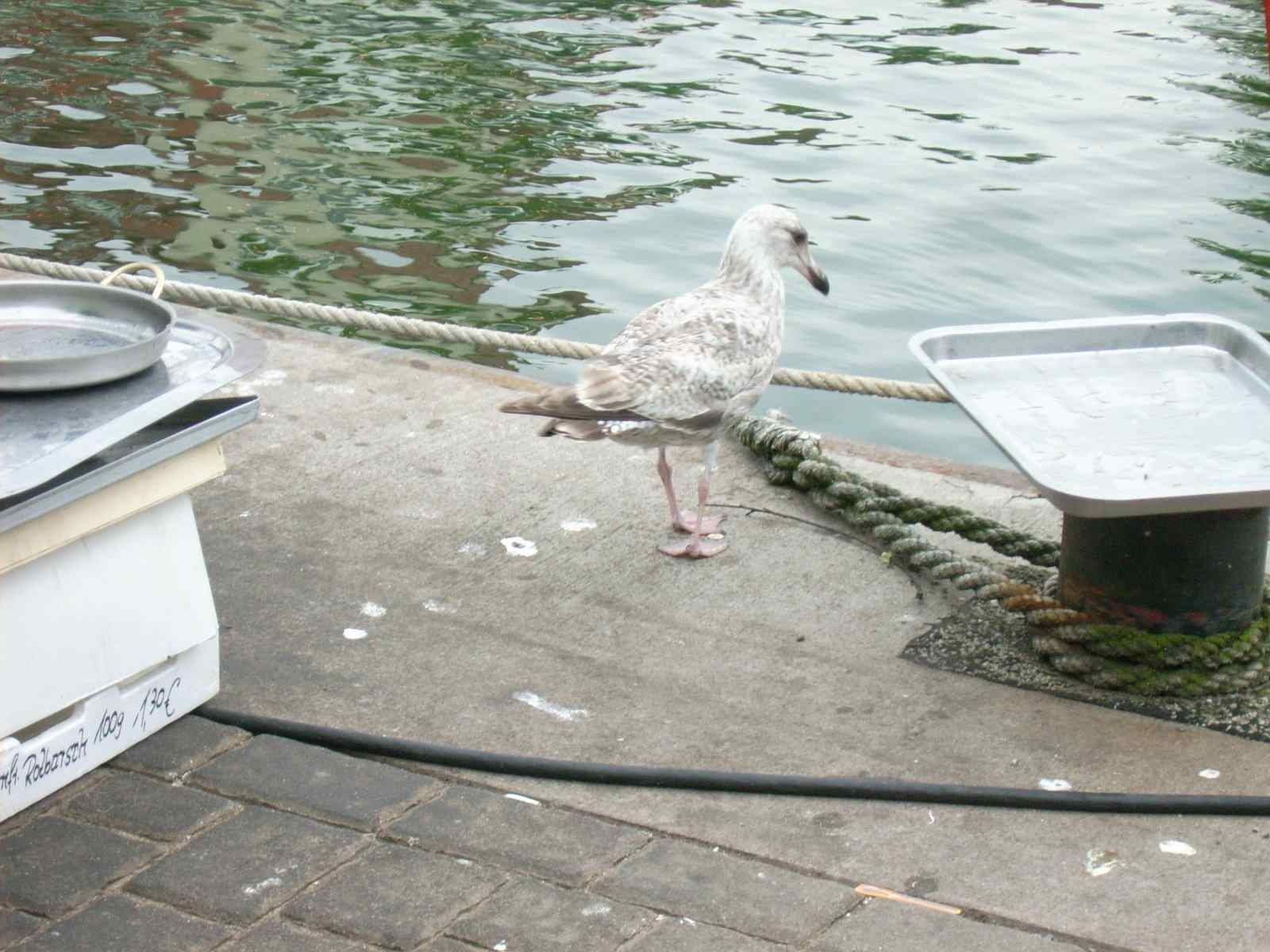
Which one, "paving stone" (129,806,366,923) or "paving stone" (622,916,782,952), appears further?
"paving stone" (129,806,366,923)

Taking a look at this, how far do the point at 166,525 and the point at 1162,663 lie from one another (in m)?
2.51

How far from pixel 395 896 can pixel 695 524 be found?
2.09 meters

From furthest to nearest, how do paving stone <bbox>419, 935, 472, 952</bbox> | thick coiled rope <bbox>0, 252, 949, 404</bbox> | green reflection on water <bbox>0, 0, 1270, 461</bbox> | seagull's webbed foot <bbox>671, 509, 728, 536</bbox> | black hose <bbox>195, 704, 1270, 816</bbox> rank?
green reflection on water <bbox>0, 0, 1270, 461</bbox>
thick coiled rope <bbox>0, 252, 949, 404</bbox>
seagull's webbed foot <bbox>671, 509, 728, 536</bbox>
black hose <bbox>195, 704, 1270, 816</bbox>
paving stone <bbox>419, 935, 472, 952</bbox>

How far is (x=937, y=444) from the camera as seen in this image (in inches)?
333

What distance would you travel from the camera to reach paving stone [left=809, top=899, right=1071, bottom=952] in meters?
3.20

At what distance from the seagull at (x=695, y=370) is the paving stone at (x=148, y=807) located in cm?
153

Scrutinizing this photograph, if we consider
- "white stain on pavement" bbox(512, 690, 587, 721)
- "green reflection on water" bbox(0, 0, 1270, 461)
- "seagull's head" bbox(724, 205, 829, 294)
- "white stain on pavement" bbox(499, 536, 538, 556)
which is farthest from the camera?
"green reflection on water" bbox(0, 0, 1270, 461)

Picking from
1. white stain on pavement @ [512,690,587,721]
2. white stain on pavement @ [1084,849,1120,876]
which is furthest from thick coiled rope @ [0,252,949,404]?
white stain on pavement @ [1084,849,1120,876]

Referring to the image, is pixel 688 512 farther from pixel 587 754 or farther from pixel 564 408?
pixel 587 754

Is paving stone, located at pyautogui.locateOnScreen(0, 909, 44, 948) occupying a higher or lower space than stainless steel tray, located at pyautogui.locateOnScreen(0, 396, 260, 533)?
lower

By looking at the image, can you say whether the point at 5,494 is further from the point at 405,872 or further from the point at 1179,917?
the point at 1179,917

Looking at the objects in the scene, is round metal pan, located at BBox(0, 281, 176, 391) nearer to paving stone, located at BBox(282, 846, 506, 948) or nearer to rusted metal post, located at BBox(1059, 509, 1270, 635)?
paving stone, located at BBox(282, 846, 506, 948)

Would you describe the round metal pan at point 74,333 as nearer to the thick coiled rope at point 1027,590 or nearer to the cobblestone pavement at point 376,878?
the cobblestone pavement at point 376,878

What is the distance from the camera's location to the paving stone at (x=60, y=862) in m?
3.32
